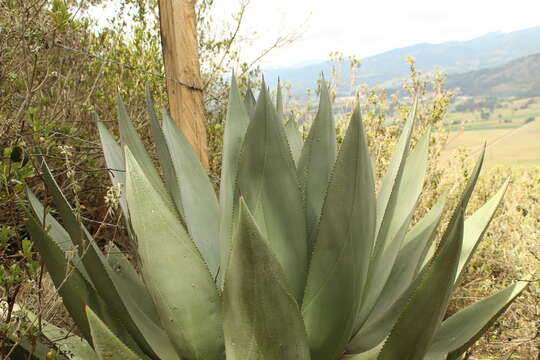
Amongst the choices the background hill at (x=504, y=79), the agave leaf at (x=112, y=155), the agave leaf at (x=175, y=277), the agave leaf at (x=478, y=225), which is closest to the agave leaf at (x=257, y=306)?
the agave leaf at (x=175, y=277)

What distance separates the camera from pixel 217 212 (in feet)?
5.24

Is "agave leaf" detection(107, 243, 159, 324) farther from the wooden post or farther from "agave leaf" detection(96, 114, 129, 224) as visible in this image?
the wooden post

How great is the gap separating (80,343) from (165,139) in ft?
2.04

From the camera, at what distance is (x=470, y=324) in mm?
1425

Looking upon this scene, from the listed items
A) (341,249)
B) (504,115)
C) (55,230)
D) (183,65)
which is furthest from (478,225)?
(504,115)

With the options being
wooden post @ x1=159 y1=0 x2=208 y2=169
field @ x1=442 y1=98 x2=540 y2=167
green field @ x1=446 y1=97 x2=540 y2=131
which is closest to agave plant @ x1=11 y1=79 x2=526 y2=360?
wooden post @ x1=159 y1=0 x2=208 y2=169

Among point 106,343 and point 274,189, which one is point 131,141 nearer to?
point 274,189

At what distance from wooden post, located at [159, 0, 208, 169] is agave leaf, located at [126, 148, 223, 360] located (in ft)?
4.36

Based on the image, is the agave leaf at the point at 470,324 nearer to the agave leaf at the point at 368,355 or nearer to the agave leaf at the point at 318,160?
the agave leaf at the point at 368,355

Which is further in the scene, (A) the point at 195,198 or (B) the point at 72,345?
(A) the point at 195,198

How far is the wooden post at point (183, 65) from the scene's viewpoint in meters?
2.30

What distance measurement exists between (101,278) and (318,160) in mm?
671

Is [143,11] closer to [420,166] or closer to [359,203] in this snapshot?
[420,166]

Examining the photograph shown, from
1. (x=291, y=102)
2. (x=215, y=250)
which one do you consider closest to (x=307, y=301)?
(x=215, y=250)
